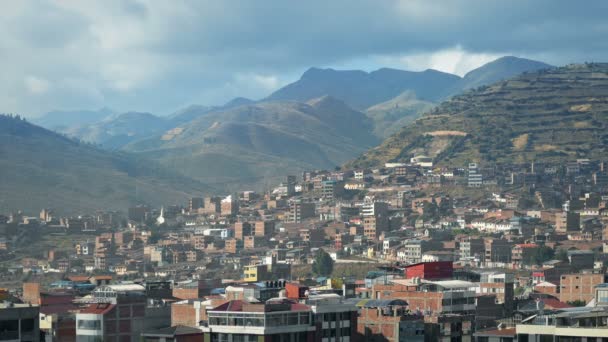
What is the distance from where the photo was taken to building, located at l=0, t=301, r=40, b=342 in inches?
2520

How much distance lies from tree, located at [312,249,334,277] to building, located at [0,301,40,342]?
111786 millimetres

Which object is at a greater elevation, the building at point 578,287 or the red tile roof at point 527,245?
the red tile roof at point 527,245

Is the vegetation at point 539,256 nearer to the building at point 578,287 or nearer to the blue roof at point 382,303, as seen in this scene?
the building at point 578,287

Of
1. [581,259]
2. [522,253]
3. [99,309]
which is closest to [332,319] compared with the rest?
[99,309]

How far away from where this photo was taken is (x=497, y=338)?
68.6m

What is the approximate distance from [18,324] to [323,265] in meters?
118

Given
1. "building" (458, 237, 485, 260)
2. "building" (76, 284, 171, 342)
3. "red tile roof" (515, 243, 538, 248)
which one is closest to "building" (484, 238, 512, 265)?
"building" (458, 237, 485, 260)

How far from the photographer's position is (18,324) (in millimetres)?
64562

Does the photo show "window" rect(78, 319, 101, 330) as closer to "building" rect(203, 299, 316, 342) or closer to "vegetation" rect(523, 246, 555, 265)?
"building" rect(203, 299, 316, 342)

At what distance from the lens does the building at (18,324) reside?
210 ft

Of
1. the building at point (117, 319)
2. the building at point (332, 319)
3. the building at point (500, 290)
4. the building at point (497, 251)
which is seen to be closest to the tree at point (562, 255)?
the building at point (497, 251)

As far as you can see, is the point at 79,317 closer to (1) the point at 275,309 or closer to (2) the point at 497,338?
(1) the point at 275,309

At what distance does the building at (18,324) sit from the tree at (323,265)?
112 m

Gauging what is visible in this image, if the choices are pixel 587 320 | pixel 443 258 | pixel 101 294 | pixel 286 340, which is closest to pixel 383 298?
pixel 101 294
